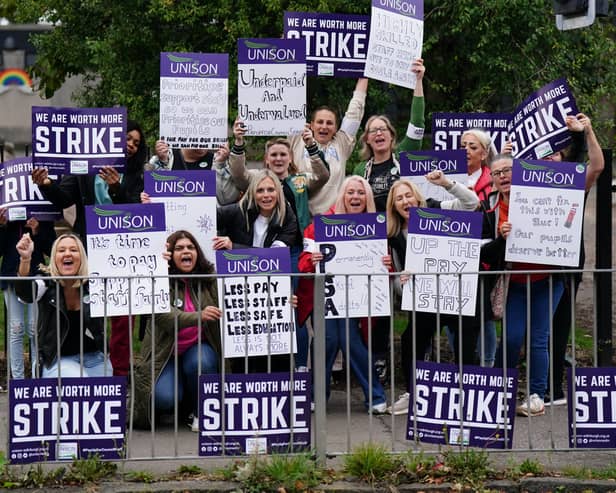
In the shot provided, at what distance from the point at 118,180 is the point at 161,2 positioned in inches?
125

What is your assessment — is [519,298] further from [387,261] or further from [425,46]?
[425,46]

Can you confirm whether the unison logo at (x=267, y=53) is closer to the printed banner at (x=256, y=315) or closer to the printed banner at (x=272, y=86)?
the printed banner at (x=272, y=86)

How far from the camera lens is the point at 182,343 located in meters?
8.35

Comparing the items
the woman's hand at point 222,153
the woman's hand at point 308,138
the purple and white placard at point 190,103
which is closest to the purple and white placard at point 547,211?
the woman's hand at point 308,138

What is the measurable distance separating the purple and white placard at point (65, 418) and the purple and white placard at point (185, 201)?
70.4 inches

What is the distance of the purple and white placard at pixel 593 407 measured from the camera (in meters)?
7.34

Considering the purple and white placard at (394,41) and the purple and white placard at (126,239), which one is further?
the purple and white placard at (394,41)

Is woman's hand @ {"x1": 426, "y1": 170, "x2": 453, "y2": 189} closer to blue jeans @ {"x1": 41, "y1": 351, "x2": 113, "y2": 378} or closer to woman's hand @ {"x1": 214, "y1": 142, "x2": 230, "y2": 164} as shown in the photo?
woman's hand @ {"x1": 214, "y1": 142, "x2": 230, "y2": 164}

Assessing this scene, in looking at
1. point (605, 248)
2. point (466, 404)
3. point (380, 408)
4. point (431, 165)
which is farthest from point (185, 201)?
point (605, 248)

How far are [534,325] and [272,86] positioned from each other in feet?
8.52

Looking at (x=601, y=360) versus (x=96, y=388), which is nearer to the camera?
(x=96, y=388)

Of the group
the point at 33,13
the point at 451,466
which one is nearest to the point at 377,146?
the point at 451,466

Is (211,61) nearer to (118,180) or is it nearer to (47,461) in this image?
(118,180)

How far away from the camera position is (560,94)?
29.0 feet
